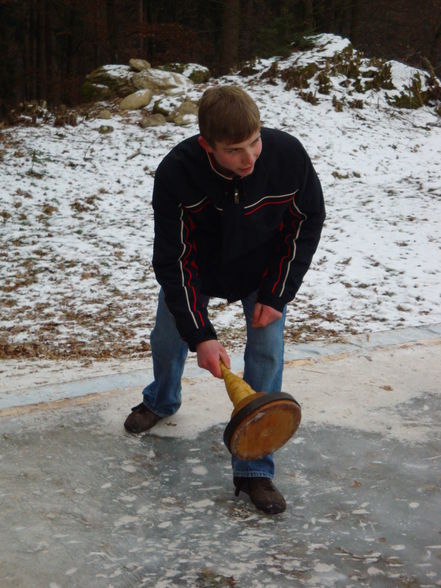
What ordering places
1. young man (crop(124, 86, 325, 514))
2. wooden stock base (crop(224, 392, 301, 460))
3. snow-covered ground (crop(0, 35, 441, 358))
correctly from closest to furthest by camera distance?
wooden stock base (crop(224, 392, 301, 460)), young man (crop(124, 86, 325, 514)), snow-covered ground (crop(0, 35, 441, 358))

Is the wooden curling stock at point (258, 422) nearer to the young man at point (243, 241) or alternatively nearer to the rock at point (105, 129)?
the young man at point (243, 241)

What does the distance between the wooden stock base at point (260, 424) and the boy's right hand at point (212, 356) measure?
0.29 m

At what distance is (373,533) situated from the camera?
2445 mm

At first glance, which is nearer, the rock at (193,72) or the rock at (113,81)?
the rock at (113,81)

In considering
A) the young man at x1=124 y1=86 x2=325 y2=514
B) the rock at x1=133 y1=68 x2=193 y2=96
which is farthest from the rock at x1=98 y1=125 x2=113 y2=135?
the young man at x1=124 y1=86 x2=325 y2=514

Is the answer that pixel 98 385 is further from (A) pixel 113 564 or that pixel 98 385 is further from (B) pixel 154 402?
(A) pixel 113 564

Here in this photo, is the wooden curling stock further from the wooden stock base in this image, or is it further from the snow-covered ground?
the snow-covered ground

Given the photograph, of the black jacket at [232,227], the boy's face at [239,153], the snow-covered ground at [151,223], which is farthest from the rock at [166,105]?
the boy's face at [239,153]

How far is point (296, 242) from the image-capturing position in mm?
2695

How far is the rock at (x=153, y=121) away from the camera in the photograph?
1152 cm

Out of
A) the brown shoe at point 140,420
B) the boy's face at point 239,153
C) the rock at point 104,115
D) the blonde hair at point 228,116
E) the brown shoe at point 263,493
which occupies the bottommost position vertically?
the rock at point 104,115

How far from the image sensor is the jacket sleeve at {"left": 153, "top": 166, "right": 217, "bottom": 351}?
8.48 feet

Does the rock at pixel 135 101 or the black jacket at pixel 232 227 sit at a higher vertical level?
the black jacket at pixel 232 227

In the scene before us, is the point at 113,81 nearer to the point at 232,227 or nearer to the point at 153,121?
the point at 153,121
